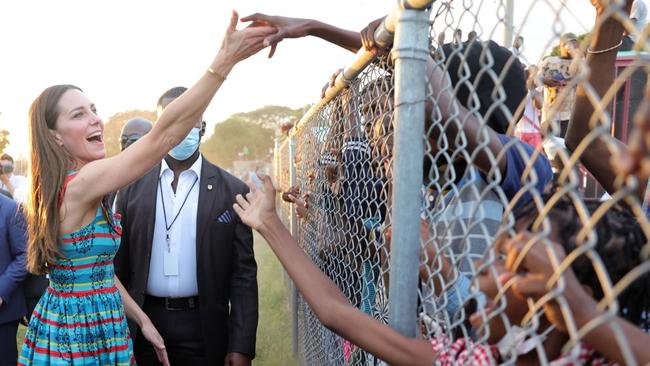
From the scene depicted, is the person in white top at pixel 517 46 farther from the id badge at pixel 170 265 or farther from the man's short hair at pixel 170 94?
the man's short hair at pixel 170 94

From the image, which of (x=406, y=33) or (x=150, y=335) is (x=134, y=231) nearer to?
(x=150, y=335)

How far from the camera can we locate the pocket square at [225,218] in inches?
113

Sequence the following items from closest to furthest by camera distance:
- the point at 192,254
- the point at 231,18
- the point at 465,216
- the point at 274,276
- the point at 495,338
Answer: the point at 495,338
the point at 465,216
the point at 231,18
the point at 192,254
the point at 274,276

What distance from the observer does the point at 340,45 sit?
2.02m

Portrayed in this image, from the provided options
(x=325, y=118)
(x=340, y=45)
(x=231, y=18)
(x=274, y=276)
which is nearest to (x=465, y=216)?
(x=340, y=45)

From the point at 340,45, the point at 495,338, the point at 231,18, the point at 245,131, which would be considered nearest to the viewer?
the point at 495,338

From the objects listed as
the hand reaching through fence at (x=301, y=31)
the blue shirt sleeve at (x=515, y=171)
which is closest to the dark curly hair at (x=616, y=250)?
the blue shirt sleeve at (x=515, y=171)

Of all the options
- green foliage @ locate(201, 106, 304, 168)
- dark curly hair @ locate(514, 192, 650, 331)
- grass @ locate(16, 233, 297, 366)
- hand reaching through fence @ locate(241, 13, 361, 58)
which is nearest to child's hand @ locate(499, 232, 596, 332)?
dark curly hair @ locate(514, 192, 650, 331)

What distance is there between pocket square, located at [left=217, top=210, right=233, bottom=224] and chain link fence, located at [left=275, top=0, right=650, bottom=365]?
0.62 metres

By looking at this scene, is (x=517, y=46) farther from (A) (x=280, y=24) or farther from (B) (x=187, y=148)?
(B) (x=187, y=148)

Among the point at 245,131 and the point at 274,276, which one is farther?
the point at 245,131

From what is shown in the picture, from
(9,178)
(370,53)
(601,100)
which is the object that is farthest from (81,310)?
(9,178)

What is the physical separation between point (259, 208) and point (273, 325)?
479 cm

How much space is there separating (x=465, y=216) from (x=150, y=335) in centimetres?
178
